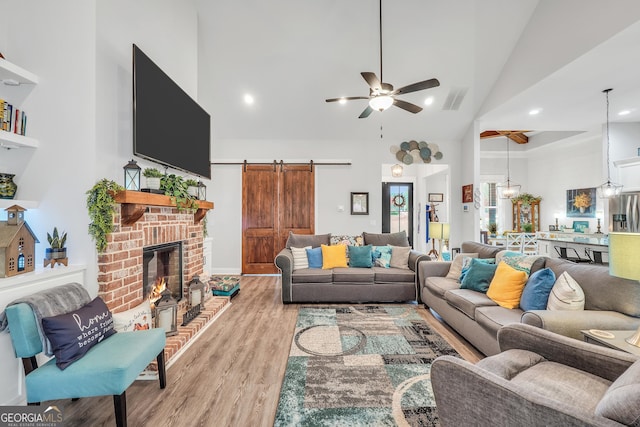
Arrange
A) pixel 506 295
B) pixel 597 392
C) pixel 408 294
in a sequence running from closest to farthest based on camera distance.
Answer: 1. pixel 597 392
2. pixel 506 295
3. pixel 408 294

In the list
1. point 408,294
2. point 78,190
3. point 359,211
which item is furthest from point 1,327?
point 359,211

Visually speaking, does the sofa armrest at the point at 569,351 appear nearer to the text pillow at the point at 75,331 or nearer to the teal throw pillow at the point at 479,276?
the teal throw pillow at the point at 479,276

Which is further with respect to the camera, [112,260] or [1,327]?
[112,260]

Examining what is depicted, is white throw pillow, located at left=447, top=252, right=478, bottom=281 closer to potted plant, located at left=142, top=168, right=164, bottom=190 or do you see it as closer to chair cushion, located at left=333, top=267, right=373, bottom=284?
chair cushion, located at left=333, top=267, right=373, bottom=284

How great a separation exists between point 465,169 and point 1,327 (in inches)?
272

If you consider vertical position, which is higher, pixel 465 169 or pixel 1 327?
pixel 465 169

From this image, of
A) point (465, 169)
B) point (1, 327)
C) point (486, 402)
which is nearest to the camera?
point (486, 402)

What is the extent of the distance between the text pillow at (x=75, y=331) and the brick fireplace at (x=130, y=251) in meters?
0.46

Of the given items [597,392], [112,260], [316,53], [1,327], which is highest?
[316,53]

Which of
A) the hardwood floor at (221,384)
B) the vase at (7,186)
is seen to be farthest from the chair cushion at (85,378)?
the vase at (7,186)

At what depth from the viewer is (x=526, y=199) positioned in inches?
330

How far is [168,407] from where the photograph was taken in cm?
194

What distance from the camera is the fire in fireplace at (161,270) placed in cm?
288

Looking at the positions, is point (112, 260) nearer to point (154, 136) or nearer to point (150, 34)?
point (154, 136)
